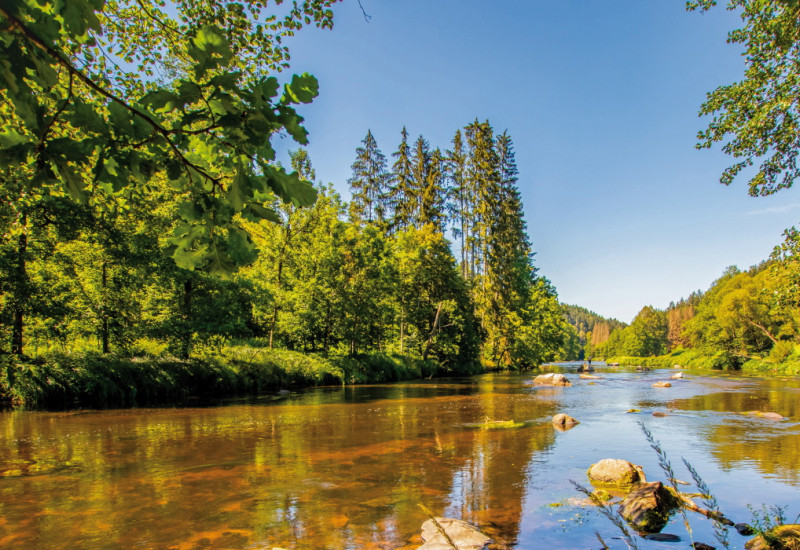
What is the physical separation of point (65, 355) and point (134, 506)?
11239 mm

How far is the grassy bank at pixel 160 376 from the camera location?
1355 cm

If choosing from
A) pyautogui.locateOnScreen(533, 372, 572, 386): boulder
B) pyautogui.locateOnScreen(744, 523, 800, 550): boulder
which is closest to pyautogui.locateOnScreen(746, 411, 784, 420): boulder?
pyautogui.locateOnScreen(744, 523, 800, 550): boulder

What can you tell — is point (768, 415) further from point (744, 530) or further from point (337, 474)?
point (337, 474)

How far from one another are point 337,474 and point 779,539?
5.69 meters

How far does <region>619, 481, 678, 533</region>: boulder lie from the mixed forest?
17.6 ft

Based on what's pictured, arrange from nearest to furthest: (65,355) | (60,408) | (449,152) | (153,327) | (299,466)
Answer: (299,466)
(60,408)
(65,355)
(153,327)
(449,152)

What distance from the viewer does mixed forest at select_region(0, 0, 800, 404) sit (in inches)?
74.8

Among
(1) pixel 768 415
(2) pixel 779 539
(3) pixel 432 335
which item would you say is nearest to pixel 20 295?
(2) pixel 779 539

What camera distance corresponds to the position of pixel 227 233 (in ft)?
7.42

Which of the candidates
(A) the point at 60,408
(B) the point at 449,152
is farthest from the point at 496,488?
(B) the point at 449,152

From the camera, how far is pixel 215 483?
702 cm

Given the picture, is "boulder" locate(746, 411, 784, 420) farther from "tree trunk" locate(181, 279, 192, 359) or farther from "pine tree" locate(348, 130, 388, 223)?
"pine tree" locate(348, 130, 388, 223)

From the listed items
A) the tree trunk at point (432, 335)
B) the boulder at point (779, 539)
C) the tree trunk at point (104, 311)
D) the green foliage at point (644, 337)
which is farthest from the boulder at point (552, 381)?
the green foliage at point (644, 337)

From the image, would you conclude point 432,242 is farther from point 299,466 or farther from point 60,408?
point 299,466
